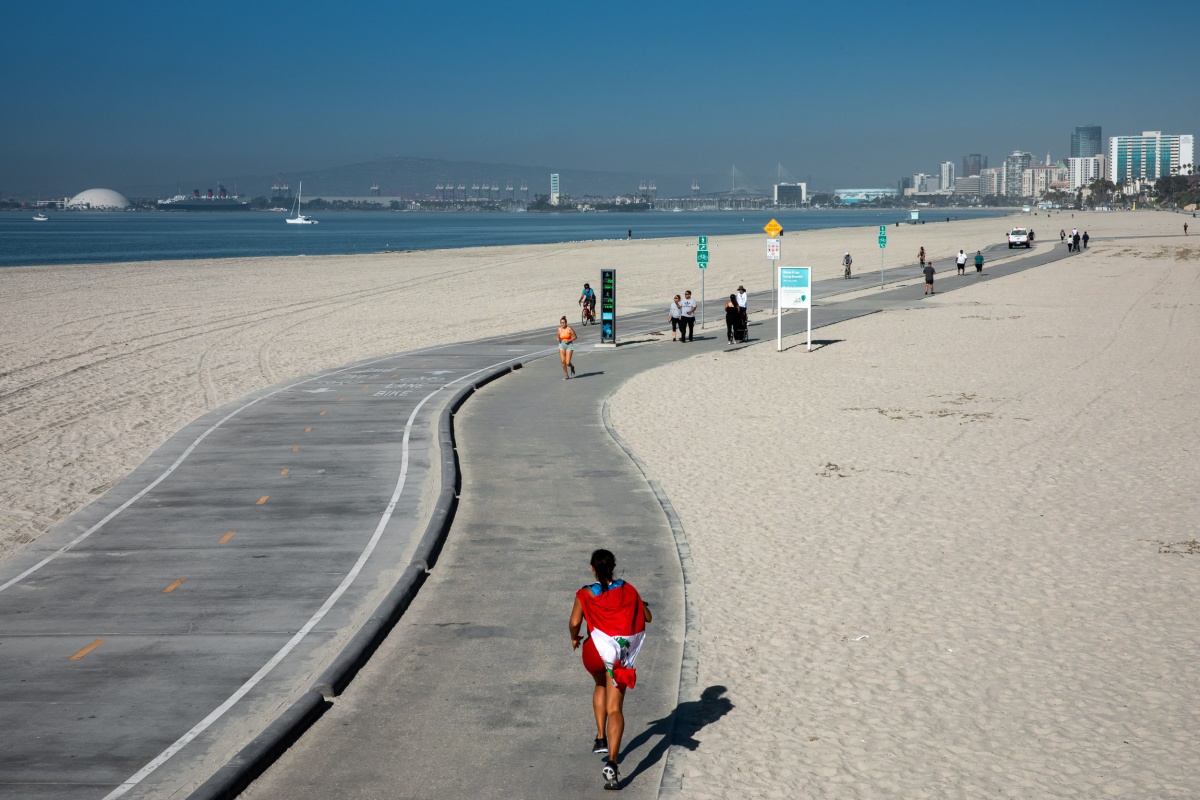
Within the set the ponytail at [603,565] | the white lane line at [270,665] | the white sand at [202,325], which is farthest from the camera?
the white sand at [202,325]

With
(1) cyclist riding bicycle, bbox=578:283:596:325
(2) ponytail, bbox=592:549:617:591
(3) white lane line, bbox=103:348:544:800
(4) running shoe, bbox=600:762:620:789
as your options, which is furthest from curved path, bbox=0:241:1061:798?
(1) cyclist riding bicycle, bbox=578:283:596:325

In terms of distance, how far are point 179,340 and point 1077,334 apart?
91.3 ft

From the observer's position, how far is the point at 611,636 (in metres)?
7.49

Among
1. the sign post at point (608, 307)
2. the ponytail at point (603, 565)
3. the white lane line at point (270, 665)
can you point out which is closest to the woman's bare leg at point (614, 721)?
the ponytail at point (603, 565)

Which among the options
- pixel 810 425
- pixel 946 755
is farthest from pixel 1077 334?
pixel 946 755

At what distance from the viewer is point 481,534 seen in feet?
44.9

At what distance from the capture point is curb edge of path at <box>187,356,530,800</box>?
24.8 feet

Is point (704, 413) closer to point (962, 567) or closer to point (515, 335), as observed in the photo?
point (962, 567)

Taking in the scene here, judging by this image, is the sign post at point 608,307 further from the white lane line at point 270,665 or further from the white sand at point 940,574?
the white lane line at point 270,665

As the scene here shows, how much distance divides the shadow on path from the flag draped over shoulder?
0.86m

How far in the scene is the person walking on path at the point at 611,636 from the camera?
24.6 ft

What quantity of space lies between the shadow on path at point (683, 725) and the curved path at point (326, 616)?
4cm

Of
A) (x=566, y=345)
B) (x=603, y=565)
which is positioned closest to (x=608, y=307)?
(x=566, y=345)

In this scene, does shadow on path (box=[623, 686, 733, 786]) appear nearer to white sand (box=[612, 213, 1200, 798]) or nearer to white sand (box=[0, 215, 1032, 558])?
white sand (box=[612, 213, 1200, 798])
